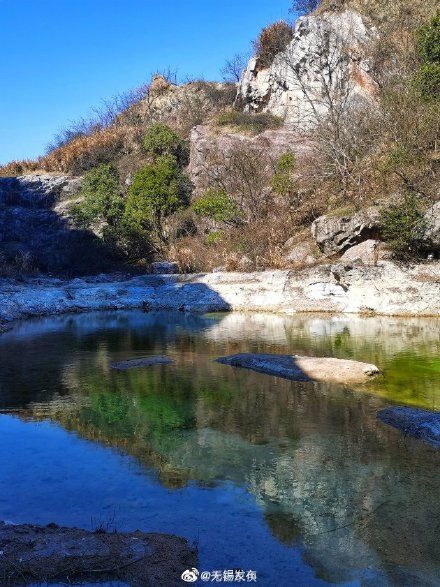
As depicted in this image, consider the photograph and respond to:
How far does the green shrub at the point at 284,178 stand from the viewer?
79.9ft

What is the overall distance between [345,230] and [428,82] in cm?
661

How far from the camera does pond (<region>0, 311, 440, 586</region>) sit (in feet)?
13.3

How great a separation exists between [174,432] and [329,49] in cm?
2895

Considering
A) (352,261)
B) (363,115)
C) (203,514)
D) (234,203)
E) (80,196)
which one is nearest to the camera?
(203,514)

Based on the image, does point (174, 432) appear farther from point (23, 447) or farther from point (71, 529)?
point (71, 529)

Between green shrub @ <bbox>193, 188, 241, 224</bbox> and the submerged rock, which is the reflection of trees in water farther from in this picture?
green shrub @ <bbox>193, 188, 241, 224</bbox>

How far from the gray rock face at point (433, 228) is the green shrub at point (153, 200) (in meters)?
13.8

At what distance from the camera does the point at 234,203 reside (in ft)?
84.7

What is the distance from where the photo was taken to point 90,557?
3.69 metres

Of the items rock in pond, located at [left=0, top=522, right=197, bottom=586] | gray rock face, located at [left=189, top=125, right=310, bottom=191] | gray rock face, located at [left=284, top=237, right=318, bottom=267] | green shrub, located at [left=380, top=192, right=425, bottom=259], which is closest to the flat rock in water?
rock in pond, located at [left=0, top=522, right=197, bottom=586]

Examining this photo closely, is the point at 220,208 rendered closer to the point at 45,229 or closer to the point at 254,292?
the point at 254,292

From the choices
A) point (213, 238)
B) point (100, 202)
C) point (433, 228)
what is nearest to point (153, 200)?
point (100, 202)

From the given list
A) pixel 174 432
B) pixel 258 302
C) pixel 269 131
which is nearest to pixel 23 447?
pixel 174 432

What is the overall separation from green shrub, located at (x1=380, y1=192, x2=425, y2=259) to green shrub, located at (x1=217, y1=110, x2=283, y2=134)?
52.6ft
